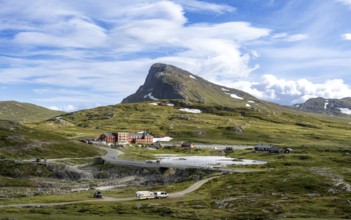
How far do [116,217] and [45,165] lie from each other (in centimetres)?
9092

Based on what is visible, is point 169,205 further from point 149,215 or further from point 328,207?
point 328,207

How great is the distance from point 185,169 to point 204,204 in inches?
2129

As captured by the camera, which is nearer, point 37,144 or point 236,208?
point 236,208

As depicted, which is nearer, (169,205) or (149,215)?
(149,215)

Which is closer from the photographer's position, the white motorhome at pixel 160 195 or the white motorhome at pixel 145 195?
the white motorhome at pixel 145 195

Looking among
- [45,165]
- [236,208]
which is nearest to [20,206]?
[236,208]

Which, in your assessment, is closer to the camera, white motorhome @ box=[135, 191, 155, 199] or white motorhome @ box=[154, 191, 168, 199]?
white motorhome @ box=[135, 191, 155, 199]

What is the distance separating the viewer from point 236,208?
8200 cm

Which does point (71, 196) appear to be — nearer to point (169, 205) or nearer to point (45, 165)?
point (169, 205)

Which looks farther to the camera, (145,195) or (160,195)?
(160,195)

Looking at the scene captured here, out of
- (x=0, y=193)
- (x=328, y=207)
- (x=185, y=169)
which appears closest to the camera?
(x=328, y=207)

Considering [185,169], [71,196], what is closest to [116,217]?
[71,196]

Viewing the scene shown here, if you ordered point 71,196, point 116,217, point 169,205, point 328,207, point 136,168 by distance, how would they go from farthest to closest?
point 136,168 < point 71,196 < point 169,205 < point 328,207 < point 116,217

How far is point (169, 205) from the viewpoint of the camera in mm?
84500
